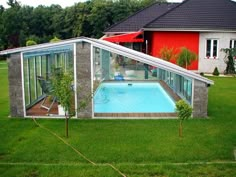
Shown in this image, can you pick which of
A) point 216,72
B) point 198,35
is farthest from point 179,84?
point 198,35

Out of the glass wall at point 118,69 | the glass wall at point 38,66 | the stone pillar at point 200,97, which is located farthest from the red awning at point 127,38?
the stone pillar at point 200,97

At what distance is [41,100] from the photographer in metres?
17.8

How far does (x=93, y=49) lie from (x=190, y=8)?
22.6 metres

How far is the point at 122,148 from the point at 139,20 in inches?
1274

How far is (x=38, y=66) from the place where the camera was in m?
17.5

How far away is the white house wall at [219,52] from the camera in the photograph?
31.5 m

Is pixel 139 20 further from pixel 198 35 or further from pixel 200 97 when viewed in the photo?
pixel 200 97

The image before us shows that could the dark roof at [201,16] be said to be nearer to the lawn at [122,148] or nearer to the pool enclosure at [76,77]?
the pool enclosure at [76,77]

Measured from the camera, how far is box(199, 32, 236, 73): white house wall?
31.5m

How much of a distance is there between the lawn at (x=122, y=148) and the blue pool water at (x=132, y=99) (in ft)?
6.30

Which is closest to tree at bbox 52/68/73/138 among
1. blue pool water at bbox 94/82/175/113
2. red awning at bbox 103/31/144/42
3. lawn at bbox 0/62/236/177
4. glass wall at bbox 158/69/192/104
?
lawn at bbox 0/62/236/177

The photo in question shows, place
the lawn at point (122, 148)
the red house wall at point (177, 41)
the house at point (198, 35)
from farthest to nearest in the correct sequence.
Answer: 1. the red house wall at point (177, 41)
2. the house at point (198, 35)
3. the lawn at point (122, 148)

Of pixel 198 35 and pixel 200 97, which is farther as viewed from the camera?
pixel 198 35

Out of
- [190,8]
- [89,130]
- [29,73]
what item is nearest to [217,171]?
[89,130]
